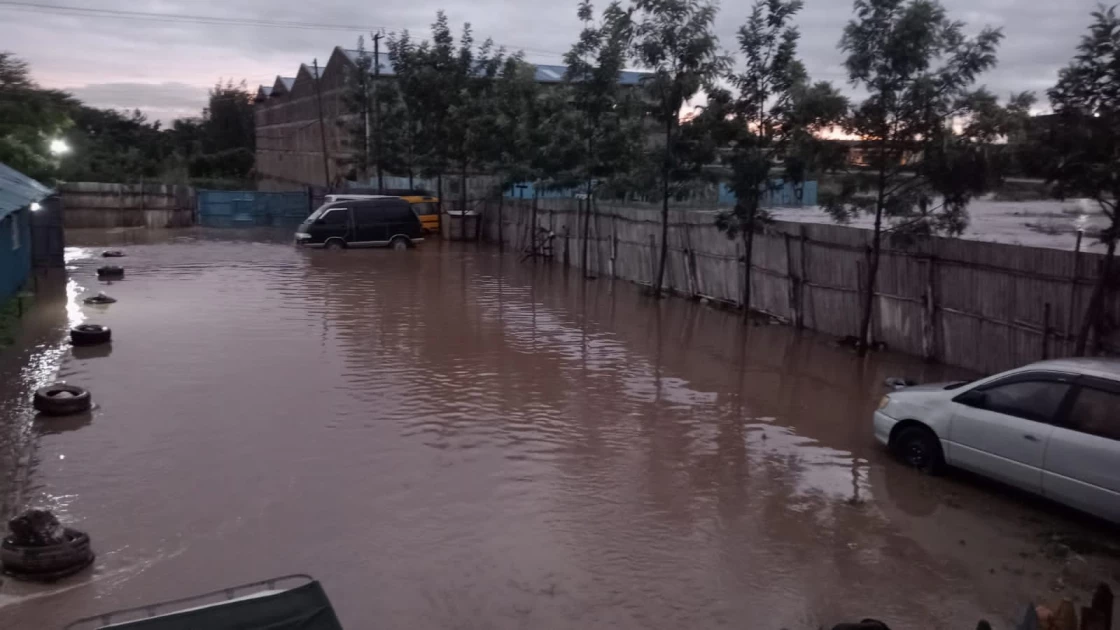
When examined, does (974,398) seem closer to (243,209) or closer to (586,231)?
(586,231)

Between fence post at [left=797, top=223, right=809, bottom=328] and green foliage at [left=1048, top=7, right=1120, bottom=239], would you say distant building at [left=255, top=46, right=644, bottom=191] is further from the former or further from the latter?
green foliage at [left=1048, top=7, right=1120, bottom=239]

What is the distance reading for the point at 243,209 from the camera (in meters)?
43.2

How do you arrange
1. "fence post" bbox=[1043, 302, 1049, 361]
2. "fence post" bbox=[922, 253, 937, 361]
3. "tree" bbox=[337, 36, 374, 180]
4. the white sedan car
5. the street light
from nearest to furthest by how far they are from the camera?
the white sedan car, "fence post" bbox=[1043, 302, 1049, 361], "fence post" bbox=[922, 253, 937, 361], the street light, "tree" bbox=[337, 36, 374, 180]

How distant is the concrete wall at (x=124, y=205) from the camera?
3912 cm

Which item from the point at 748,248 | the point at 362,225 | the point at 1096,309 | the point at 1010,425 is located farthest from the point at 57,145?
the point at 1096,309

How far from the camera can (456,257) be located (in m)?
29.5

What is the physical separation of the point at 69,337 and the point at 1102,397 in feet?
48.3

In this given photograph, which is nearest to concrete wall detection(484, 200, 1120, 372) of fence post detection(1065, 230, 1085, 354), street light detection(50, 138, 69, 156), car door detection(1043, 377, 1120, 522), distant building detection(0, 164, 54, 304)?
fence post detection(1065, 230, 1085, 354)

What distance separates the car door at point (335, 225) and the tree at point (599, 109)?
1028 cm

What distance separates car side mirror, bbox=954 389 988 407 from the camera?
845cm

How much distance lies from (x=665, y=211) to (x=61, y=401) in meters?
12.6

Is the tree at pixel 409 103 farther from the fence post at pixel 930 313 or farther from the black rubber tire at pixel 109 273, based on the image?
the fence post at pixel 930 313

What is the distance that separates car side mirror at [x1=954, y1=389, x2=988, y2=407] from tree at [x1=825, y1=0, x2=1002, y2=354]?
4763mm

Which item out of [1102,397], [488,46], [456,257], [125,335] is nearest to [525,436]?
[1102,397]
